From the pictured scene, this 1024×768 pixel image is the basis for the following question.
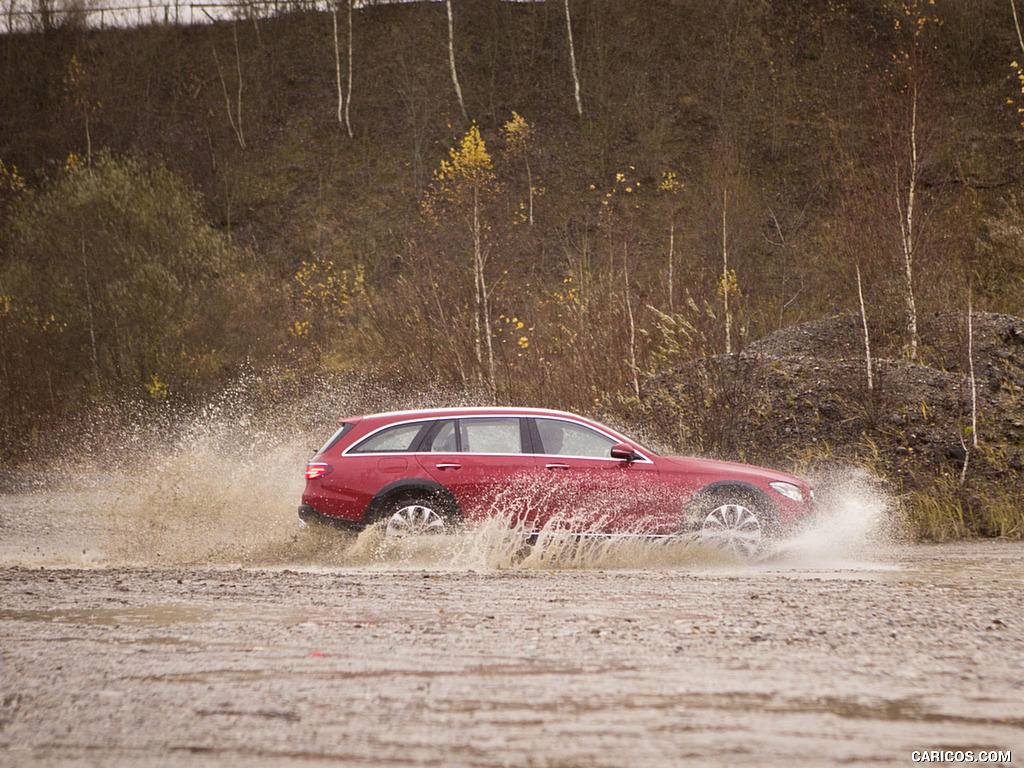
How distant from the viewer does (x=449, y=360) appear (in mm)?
19516

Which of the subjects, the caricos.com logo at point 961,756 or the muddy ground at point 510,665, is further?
the muddy ground at point 510,665

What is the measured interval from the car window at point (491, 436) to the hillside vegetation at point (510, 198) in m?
5.62

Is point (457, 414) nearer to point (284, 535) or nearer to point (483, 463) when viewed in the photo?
point (483, 463)

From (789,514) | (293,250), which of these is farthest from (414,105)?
(789,514)

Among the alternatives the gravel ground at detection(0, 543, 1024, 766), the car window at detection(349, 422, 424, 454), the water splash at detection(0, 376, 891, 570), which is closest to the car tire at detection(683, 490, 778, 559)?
the water splash at detection(0, 376, 891, 570)

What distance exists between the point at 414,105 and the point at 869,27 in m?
23.3

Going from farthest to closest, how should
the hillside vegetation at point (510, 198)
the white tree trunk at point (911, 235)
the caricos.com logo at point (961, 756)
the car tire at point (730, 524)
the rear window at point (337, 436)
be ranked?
the hillside vegetation at point (510, 198) < the white tree trunk at point (911, 235) < the rear window at point (337, 436) < the car tire at point (730, 524) < the caricos.com logo at point (961, 756)

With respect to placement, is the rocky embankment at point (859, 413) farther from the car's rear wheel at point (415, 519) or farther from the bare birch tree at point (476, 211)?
the car's rear wheel at point (415, 519)

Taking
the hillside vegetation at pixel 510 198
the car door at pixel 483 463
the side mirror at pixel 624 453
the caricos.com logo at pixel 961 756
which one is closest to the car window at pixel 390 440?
the car door at pixel 483 463

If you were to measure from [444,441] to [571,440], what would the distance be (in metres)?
1.31

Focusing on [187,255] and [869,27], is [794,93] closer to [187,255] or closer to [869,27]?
[869,27]

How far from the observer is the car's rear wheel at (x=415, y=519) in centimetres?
902

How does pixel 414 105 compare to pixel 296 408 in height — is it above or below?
above

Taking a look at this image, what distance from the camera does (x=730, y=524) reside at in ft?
29.6
